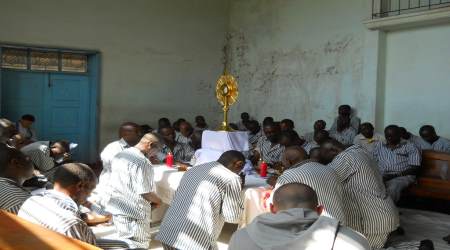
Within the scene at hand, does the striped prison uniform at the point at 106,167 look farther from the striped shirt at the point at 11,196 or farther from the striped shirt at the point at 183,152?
the striped shirt at the point at 183,152

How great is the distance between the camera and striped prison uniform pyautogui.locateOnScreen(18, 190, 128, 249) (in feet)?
8.53

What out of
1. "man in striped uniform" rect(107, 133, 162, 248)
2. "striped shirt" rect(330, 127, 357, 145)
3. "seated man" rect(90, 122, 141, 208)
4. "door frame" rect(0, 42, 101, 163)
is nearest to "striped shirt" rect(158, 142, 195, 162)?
"seated man" rect(90, 122, 141, 208)

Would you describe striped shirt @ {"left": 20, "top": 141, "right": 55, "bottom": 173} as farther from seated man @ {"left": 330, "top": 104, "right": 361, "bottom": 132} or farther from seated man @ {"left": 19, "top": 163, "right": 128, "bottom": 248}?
seated man @ {"left": 330, "top": 104, "right": 361, "bottom": 132}

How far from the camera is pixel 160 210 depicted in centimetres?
595

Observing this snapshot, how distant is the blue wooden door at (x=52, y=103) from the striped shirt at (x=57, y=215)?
304 inches

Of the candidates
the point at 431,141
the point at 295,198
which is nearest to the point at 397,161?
the point at 431,141

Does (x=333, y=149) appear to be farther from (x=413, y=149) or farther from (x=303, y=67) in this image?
(x=303, y=67)

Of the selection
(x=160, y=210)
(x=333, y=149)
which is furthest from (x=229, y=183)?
(x=160, y=210)

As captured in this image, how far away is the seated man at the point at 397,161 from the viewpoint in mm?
6633

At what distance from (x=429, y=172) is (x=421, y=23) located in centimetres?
289

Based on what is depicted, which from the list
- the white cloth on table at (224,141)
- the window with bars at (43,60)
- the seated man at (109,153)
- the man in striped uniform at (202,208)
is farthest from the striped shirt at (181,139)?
the man in striped uniform at (202,208)

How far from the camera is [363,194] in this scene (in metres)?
4.60

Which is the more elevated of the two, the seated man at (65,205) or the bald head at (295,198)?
the bald head at (295,198)

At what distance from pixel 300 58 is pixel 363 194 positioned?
6517 millimetres
